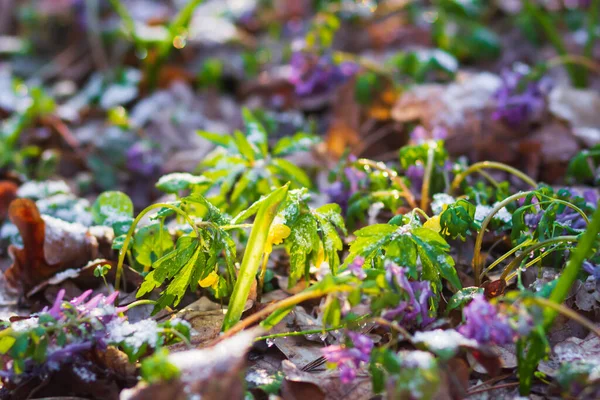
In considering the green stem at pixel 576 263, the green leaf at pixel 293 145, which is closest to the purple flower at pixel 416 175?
the green leaf at pixel 293 145

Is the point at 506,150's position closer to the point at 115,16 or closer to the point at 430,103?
the point at 430,103

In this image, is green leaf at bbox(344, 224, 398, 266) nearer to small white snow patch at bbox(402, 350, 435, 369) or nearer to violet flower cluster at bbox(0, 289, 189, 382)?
small white snow patch at bbox(402, 350, 435, 369)

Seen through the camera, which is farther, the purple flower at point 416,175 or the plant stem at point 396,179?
the purple flower at point 416,175

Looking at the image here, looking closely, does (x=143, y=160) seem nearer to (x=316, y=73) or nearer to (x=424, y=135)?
(x=316, y=73)

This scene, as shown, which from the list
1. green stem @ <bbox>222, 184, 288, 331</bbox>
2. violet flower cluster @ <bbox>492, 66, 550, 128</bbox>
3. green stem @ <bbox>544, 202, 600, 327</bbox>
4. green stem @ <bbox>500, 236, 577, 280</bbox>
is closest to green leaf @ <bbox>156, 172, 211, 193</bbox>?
green stem @ <bbox>222, 184, 288, 331</bbox>

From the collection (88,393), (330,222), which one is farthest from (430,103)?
(88,393)

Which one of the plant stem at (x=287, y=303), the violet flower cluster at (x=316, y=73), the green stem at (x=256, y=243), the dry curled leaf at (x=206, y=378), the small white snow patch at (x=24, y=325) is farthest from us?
the violet flower cluster at (x=316, y=73)

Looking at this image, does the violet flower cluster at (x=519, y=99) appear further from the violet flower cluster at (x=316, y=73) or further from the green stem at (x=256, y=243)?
the green stem at (x=256, y=243)
